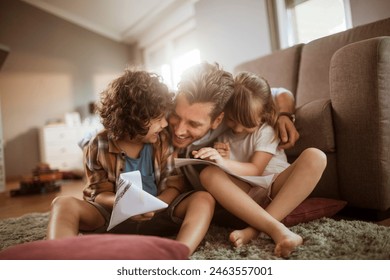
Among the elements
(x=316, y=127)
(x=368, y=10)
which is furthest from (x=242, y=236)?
(x=368, y=10)

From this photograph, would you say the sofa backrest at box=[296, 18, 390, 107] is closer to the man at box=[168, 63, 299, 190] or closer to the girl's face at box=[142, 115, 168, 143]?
the man at box=[168, 63, 299, 190]

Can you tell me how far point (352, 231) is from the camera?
2.17 feet

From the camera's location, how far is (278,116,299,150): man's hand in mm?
879

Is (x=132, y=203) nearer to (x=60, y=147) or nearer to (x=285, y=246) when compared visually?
(x=285, y=246)

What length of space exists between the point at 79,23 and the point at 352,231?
3.34 meters

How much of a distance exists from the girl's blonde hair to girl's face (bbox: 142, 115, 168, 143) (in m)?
0.19

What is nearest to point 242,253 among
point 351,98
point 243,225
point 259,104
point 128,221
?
point 243,225

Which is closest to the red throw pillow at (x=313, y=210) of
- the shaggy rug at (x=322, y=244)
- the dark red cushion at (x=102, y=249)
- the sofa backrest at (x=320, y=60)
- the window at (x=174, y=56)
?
the shaggy rug at (x=322, y=244)

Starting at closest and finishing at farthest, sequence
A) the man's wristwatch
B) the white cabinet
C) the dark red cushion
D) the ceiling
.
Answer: the dark red cushion, the man's wristwatch, the ceiling, the white cabinet

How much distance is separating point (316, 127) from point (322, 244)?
374mm

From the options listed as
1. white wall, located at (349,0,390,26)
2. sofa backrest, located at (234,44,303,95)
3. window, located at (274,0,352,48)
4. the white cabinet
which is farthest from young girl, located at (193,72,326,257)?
the white cabinet

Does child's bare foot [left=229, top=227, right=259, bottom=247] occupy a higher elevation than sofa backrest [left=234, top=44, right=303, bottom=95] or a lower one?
lower

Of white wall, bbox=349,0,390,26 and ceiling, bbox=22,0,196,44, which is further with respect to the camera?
ceiling, bbox=22,0,196,44
